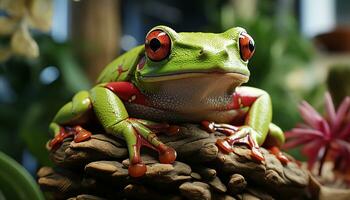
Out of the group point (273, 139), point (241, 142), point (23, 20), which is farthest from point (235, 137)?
point (23, 20)

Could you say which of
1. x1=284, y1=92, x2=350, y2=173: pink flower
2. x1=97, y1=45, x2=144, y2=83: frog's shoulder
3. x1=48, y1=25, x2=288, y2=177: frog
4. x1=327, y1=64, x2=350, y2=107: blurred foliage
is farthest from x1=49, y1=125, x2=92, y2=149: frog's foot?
x1=327, y1=64, x2=350, y2=107: blurred foliage

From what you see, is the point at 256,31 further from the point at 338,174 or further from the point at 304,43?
the point at 338,174

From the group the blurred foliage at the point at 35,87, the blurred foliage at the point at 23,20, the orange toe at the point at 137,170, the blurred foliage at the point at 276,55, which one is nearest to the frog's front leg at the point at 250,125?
the orange toe at the point at 137,170

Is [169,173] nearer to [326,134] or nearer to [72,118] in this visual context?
[72,118]

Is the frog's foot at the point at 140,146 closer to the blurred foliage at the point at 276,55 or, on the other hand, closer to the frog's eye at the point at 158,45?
the frog's eye at the point at 158,45

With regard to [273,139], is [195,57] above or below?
above

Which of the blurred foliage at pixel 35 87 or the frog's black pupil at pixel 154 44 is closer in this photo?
the frog's black pupil at pixel 154 44

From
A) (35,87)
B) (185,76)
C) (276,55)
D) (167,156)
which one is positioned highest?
(185,76)
